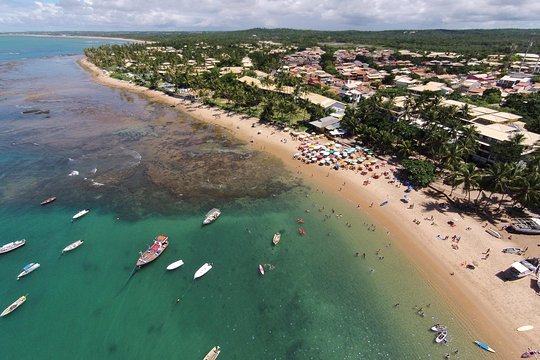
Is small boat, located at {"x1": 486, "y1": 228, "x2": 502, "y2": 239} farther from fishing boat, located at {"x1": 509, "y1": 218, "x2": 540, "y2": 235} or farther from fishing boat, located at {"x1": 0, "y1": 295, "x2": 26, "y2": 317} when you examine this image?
fishing boat, located at {"x1": 0, "y1": 295, "x2": 26, "y2": 317}

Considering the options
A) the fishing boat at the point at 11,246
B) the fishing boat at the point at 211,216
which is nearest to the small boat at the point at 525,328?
the fishing boat at the point at 211,216

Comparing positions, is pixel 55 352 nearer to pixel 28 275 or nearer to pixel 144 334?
pixel 144 334

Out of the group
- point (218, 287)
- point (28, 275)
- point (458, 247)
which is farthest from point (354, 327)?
point (28, 275)

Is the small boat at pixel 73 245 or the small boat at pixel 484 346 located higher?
the small boat at pixel 73 245

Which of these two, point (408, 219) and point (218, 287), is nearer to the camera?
point (218, 287)

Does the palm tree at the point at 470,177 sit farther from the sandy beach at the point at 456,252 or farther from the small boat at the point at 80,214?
the small boat at the point at 80,214

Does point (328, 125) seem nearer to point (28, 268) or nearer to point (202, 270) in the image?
point (202, 270)

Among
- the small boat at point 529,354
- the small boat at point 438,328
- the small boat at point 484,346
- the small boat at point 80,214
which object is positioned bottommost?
the small boat at point 484,346
